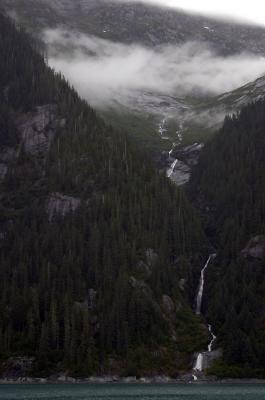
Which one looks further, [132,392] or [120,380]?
[120,380]

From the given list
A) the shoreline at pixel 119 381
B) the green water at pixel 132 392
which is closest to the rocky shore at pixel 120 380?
the shoreline at pixel 119 381

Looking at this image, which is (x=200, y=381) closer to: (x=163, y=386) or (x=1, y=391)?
(x=163, y=386)

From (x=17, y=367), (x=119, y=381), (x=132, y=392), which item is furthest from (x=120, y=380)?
(x=132, y=392)

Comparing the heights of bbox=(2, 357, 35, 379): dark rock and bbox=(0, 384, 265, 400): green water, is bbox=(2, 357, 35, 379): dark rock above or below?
below

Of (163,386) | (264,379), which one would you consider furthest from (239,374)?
(163,386)

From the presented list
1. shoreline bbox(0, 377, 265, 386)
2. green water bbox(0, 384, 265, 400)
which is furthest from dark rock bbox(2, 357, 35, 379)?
green water bbox(0, 384, 265, 400)

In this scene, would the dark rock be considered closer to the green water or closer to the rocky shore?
the rocky shore

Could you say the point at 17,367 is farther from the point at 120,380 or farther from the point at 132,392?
the point at 132,392

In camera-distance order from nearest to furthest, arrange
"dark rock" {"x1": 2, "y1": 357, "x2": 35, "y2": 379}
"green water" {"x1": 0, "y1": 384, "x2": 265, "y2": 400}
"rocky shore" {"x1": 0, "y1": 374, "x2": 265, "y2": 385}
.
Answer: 1. "green water" {"x1": 0, "y1": 384, "x2": 265, "y2": 400}
2. "rocky shore" {"x1": 0, "y1": 374, "x2": 265, "y2": 385}
3. "dark rock" {"x1": 2, "y1": 357, "x2": 35, "y2": 379}
